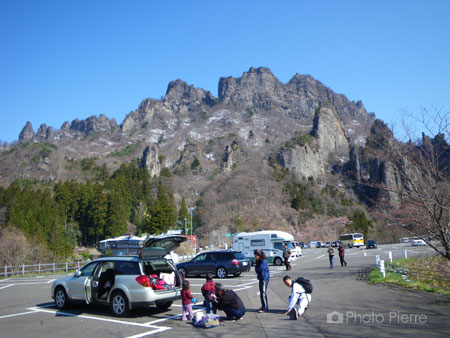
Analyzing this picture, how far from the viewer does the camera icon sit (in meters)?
7.64

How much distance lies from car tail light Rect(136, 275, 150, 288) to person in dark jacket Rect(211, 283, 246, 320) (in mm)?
1596

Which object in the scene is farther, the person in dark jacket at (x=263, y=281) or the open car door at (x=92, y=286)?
the open car door at (x=92, y=286)

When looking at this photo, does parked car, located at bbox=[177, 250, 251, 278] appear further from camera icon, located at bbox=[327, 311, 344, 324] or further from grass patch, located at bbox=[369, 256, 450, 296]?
camera icon, located at bbox=[327, 311, 344, 324]

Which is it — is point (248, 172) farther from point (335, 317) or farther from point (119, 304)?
point (335, 317)

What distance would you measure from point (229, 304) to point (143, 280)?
2135 millimetres

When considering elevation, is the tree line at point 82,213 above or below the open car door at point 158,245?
above

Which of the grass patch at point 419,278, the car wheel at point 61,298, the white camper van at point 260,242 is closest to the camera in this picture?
the car wheel at point 61,298

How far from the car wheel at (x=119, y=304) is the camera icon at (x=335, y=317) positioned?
15.6 feet

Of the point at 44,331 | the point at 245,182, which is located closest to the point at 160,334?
the point at 44,331

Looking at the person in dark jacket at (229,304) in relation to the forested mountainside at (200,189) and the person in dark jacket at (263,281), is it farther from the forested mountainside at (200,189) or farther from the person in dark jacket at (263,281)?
the forested mountainside at (200,189)

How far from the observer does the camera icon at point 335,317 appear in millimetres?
7639

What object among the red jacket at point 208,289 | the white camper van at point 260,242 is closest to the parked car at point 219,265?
the white camper van at point 260,242

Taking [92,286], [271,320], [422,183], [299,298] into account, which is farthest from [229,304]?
[422,183]

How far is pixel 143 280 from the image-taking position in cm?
834
